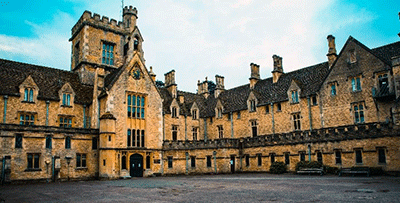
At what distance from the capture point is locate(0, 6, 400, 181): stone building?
29250 mm

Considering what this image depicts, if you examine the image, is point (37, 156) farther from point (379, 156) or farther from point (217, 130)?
point (379, 156)

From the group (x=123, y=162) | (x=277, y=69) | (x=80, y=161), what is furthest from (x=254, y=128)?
(x=80, y=161)

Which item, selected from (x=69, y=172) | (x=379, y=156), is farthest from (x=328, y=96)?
(x=69, y=172)

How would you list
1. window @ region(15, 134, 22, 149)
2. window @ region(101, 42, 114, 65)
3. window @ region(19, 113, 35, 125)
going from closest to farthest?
window @ region(15, 134, 22, 149) < window @ region(19, 113, 35, 125) < window @ region(101, 42, 114, 65)

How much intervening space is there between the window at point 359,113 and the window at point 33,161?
31.7m

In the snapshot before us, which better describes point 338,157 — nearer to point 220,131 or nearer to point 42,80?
point 220,131

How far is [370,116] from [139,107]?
25344mm

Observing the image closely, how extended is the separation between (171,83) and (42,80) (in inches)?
708

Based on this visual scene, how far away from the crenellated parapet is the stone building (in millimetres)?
102

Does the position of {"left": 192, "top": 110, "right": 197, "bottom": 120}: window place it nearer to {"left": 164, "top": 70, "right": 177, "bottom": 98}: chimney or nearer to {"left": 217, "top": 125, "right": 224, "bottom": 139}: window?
{"left": 164, "top": 70, "right": 177, "bottom": 98}: chimney

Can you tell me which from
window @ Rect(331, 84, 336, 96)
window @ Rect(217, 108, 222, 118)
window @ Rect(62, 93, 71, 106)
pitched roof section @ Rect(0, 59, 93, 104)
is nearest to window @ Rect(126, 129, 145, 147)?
pitched roof section @ Rect(0, 59, 93, 104)

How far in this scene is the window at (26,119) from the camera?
31.6 m

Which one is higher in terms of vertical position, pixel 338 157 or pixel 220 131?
pixel 220 131

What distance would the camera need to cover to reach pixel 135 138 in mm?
36781
